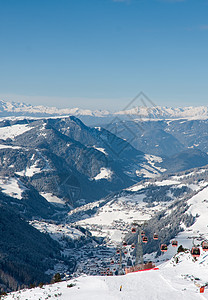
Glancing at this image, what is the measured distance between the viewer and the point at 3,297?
84.8 meters

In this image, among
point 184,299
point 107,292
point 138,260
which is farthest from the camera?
→ point 138,260

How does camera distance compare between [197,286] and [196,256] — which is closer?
[197,286]

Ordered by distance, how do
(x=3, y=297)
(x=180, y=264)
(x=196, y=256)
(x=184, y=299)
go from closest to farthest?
(x=184, y=299), (x=3, y=297), (x=196, y=256), (x=180, y=264)

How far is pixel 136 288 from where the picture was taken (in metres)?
81.4

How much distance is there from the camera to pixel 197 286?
81375mm

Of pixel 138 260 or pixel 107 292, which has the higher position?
pixel 107 292

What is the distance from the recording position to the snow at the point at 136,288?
76375 mm

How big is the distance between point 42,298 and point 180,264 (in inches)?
1840

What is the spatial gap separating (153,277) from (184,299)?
54.2 ft

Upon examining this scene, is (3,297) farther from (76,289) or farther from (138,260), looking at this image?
(138,260)

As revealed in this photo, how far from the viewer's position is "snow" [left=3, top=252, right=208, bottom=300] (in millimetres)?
76375

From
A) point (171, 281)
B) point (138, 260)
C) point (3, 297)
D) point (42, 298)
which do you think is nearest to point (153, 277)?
point (171, 281)

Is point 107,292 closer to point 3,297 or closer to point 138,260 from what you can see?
point 3,297

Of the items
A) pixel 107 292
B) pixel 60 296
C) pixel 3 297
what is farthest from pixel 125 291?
pixel 3 297
